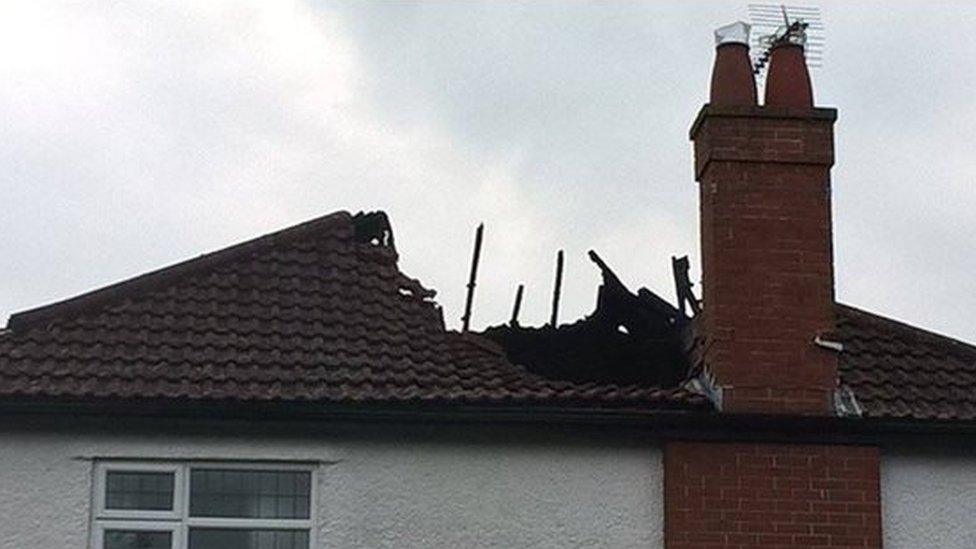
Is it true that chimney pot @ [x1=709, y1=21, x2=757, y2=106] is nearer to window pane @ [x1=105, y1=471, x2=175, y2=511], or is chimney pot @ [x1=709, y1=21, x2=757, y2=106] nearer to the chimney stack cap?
the chimney stack cap

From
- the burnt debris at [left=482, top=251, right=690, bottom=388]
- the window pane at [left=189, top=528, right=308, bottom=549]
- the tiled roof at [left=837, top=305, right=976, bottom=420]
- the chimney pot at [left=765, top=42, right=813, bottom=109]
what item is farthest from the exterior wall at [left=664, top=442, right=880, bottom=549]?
the chimney pot at [left=765, top=42, right=813, bottom=109]

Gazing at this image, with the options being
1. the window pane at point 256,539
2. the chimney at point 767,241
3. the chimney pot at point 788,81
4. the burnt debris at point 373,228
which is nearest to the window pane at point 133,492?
the window pane at point 256,539

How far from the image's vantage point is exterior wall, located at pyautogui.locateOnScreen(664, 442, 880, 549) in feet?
39.3

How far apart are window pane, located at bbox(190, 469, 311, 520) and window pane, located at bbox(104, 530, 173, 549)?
0.25 metres

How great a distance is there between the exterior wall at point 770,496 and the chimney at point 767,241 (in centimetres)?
34

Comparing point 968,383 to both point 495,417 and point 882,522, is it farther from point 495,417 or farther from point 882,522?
point 495,417

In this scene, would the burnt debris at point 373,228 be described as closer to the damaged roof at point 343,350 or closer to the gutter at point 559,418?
the damaged roof at point 343,350

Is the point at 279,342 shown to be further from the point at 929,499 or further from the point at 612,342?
the point at 929,499

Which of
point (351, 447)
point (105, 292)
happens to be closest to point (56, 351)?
point (105, 292)

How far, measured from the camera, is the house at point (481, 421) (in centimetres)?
1179

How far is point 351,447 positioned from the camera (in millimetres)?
11984

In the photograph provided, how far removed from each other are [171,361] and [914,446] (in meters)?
5.21

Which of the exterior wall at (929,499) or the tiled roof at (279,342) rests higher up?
the tiled roof at (279,342)

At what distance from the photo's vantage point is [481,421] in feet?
39.2
